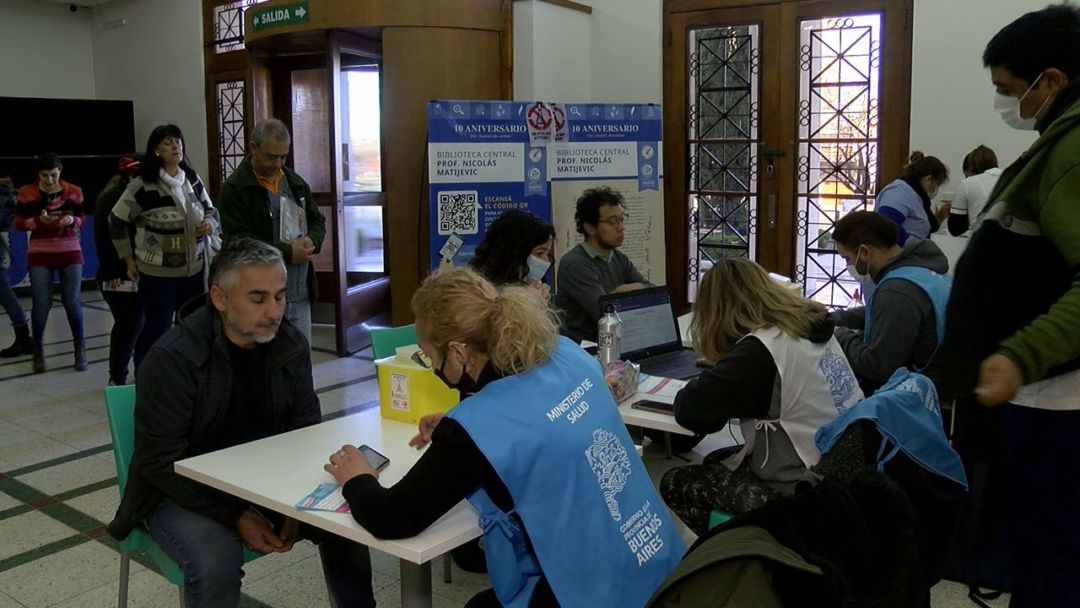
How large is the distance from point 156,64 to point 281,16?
4.15 m

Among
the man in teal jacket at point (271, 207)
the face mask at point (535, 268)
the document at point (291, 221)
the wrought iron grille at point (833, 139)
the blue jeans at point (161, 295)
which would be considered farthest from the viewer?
the wrought iron grille at point (833, 139)

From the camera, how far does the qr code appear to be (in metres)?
6.06

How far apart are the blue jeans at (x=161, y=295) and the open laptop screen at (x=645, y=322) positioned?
2.95 m

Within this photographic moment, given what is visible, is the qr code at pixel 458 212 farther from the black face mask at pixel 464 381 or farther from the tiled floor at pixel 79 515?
the black face mask at pixel 464 381

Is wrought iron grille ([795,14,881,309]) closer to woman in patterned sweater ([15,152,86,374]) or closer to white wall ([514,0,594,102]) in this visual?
white wall ([514,0,594,102])

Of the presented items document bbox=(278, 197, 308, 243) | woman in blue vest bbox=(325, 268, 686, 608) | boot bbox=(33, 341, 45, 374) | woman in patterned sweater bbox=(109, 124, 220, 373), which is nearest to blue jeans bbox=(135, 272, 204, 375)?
woman in patterned sweater bbox=(109, 124, 220, 373)

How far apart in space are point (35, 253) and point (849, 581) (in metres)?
6.36

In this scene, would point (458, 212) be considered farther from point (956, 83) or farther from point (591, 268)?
point (956, 83)

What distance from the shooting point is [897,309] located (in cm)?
312

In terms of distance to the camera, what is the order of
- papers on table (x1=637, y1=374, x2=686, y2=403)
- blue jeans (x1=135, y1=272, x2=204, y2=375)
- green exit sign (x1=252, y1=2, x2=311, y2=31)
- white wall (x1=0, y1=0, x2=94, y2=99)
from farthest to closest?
white wall (x1=0, y1=0, x2=94, y2=99) < green exit sign (x1=252, y1=2, x2=311, y2=31) < blue jeans (x1=135, y1=272, x2=204, y2=375) < papers on table (x1=637, y1=374, x2=686, y2=403)

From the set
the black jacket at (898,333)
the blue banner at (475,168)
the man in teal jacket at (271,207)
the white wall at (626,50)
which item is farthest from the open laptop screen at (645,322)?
the white wall at (626,50)

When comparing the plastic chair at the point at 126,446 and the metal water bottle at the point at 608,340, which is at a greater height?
the metal water bottle at the point at 608,340

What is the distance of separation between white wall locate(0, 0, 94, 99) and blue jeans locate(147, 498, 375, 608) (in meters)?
9.31

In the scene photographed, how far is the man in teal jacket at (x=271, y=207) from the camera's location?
14.6 feet
